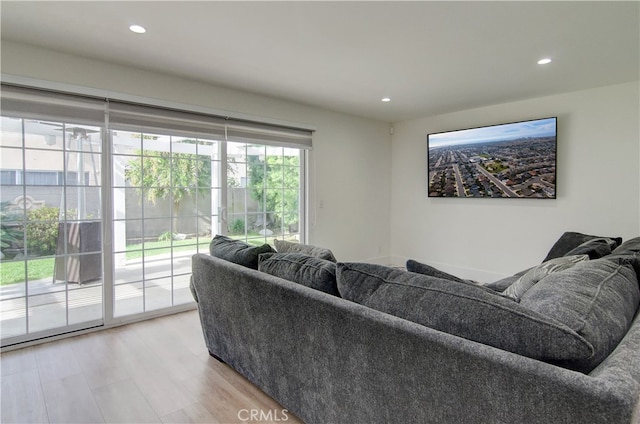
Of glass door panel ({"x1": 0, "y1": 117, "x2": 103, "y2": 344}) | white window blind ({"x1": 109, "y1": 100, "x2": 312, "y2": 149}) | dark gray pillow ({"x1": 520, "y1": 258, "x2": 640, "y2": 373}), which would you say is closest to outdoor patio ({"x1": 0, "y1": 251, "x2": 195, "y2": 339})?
glass door panel ({"x1": 0, "y1": 117, "x2": 103, "y2": 344})

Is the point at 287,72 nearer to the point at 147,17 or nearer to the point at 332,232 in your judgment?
the point at 147,17

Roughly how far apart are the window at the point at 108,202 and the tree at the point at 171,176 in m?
0.01

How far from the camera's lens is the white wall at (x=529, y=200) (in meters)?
3.65

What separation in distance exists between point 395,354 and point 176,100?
10.5 ft

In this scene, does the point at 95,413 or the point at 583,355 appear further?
the point at 95,413

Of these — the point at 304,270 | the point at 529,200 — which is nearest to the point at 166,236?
the point at 304,270

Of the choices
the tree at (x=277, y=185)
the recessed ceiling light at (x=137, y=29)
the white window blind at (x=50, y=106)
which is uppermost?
the recessed ceiling light at (x=137, y=29)

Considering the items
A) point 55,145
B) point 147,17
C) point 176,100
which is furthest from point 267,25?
point 55,145

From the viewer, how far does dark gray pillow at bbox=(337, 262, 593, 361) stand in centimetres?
96

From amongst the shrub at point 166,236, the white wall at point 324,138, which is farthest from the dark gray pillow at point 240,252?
the white wall at point 324,138

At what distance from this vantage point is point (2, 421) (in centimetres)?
185

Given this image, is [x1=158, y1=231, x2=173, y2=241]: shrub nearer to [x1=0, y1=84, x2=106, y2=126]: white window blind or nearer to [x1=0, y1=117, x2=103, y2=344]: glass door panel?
[x1=0, y1=117, x2=103, y2=344]: glass door panel

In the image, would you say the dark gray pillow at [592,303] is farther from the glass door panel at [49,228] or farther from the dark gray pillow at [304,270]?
the glass door panel at [49,228]

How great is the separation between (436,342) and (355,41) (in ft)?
7.37
